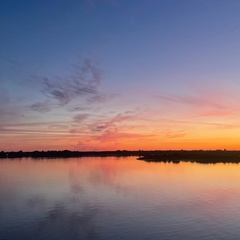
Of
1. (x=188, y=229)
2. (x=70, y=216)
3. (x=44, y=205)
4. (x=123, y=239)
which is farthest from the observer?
(x=44, y=205)

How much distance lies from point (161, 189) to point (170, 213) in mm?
14367

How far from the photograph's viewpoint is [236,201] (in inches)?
1277

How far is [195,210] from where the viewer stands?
2861 centimetres

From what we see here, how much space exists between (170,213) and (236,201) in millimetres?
8768

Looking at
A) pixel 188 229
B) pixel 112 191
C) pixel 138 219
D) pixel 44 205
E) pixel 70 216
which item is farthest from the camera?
pixel 112 191

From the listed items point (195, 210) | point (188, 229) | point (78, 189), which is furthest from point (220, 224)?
point (78, 189)

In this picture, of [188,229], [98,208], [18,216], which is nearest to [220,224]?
[188,229]

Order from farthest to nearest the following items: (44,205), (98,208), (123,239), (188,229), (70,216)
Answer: (44,205) < (98,208) < (70,216) < (188,229) < (123,239)

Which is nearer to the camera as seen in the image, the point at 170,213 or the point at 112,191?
the point at 170,213

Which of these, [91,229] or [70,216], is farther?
[70,216]

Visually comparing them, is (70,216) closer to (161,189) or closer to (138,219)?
(138,219)

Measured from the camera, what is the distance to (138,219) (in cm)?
2555

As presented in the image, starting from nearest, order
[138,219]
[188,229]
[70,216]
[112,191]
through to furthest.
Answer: [188,229] < [138,219] < [70,216] < [112,191]

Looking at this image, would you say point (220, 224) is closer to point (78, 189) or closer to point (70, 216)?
point (70, 216)
